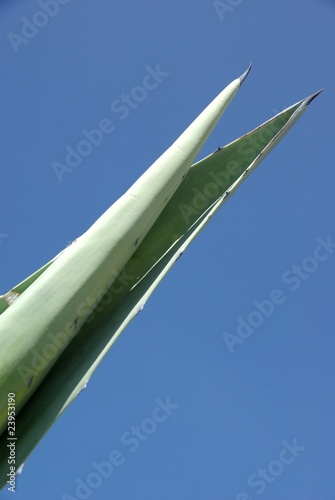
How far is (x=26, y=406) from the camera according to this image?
198 centimetres

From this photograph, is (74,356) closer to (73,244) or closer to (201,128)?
(73,244)

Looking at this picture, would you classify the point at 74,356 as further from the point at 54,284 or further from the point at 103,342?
the point at 54,284

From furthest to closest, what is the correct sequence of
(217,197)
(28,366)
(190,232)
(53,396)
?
(217,197), (190,232), (53,396), (28,366)

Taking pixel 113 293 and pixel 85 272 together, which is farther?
pixel 113 293

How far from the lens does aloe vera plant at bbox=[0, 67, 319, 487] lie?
5.92 ft

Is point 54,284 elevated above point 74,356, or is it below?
above

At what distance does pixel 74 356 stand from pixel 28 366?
0.24m

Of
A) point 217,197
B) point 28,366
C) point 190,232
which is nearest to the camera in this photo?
point 28,366

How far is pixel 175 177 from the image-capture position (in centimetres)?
218

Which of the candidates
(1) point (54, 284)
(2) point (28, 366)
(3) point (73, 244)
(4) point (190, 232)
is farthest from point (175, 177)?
(2) point (28, 366)

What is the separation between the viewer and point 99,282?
1938 mm

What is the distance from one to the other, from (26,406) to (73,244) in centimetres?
57

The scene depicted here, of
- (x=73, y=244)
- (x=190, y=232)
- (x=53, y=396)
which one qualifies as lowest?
(x=53, y=396)

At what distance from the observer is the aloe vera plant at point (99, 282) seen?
1805 millimetres
